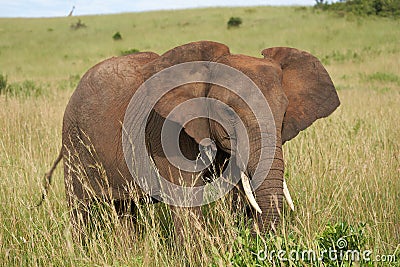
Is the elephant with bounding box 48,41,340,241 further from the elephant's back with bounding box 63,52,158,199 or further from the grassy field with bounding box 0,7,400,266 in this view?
the grassy field with bounding box 0,7,400,266

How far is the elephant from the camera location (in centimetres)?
301

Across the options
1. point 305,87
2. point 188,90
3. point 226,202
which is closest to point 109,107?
point 188,90

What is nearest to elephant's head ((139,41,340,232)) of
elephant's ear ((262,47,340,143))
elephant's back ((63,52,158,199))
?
elephant's ear ((262,47,340,143))

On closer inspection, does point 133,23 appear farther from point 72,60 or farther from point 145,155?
point 145,155

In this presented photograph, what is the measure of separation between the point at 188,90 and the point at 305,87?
3.26 ft

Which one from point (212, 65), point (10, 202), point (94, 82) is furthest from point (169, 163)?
point (10, 202)

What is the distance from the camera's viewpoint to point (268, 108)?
302 cm

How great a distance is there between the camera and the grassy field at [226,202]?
3.13 meters

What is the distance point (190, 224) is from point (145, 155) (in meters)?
0.63

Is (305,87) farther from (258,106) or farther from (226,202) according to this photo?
(226,202)

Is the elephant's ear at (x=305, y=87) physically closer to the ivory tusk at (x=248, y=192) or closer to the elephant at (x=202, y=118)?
the elephant at (x=202, y=118)

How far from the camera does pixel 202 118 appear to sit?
10.6 feet

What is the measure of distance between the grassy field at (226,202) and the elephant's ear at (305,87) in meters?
0.51

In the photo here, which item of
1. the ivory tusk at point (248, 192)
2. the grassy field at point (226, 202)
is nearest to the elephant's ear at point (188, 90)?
the ivory tusk at point (248, 192)
